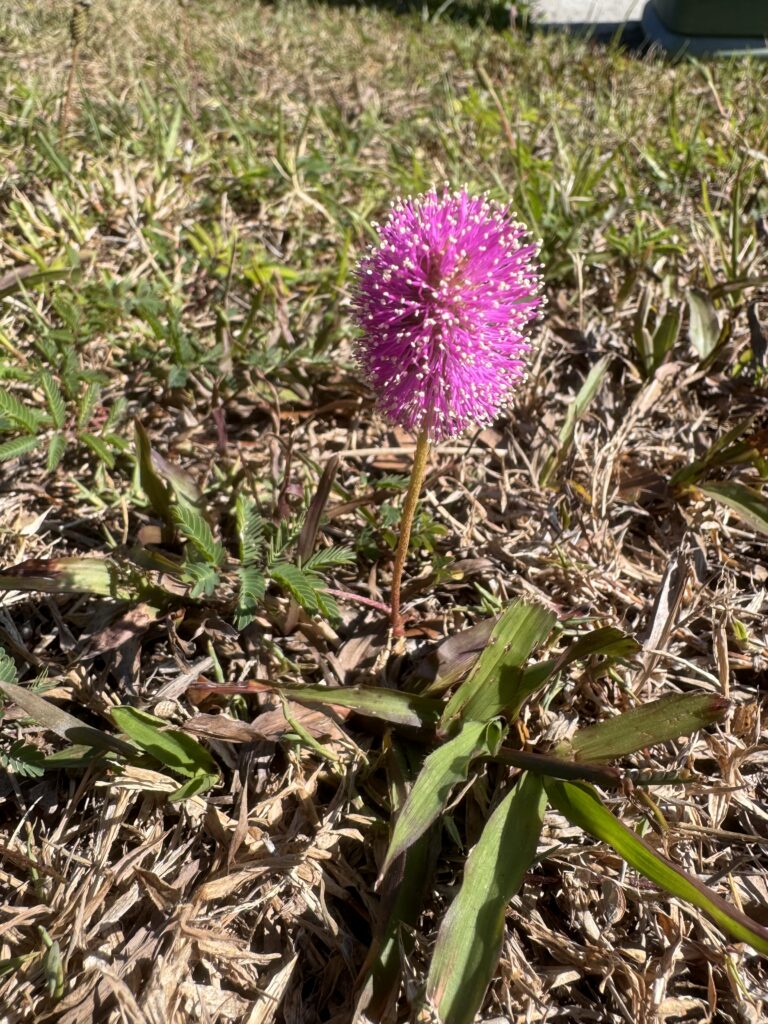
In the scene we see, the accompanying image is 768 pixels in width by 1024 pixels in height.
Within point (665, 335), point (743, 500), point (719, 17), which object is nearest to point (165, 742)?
point (743, 500)

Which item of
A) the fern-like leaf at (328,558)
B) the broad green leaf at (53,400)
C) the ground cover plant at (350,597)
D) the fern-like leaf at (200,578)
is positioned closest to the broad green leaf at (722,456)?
the ground cover plant at (350,597)

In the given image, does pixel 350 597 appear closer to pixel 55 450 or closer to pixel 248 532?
pixel 248 532

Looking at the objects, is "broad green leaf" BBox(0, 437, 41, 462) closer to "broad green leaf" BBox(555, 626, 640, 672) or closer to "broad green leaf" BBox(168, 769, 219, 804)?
"broad green leaf" BBox(168, 769, 219, 804)

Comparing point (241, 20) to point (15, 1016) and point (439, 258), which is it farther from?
point (15, 1016)

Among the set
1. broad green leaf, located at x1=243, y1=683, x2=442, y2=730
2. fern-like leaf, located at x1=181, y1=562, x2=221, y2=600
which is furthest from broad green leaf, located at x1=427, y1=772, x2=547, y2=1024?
fern-like leaf, located at x1=181, y1=562, x2=221, y2=600

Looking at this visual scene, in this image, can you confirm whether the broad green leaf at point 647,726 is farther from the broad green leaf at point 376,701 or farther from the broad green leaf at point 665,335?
the broad green leaf at point 665,335

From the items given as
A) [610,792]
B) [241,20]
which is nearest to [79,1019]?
[610,792]
